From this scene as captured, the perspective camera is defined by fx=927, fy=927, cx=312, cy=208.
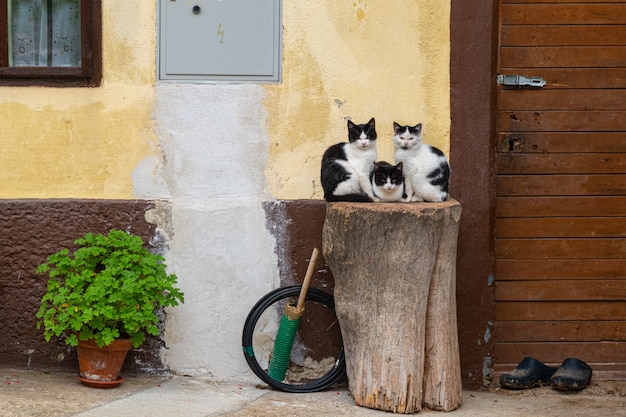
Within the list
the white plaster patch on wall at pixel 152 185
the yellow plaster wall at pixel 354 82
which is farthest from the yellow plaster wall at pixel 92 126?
the yellow plaster wall at pixel 354 82

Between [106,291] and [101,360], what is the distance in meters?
0.38

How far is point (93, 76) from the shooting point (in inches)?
193

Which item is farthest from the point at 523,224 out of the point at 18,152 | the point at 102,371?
the point at 18,152

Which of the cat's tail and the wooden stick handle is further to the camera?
the wooden stick handle

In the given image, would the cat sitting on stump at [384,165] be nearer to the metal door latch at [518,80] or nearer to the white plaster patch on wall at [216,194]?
the white plaster patch on wall at [216,194]

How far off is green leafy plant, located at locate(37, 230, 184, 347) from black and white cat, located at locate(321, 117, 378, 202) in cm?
95

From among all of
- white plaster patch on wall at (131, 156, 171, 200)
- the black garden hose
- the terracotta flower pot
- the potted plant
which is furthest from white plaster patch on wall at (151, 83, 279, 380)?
the terracotta flower pot

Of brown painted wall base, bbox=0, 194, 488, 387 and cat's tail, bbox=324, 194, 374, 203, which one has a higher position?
cat's tail, bbox=324, 194, 374, 203

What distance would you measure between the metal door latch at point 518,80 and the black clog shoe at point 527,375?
1501mm

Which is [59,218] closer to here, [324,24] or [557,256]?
[324,24]

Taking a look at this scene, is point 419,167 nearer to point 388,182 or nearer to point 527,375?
point 388,182

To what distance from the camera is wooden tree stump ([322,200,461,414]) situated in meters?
4.36

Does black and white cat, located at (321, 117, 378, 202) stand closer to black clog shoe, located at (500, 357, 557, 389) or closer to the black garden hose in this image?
the black garden hose

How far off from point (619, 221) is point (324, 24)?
195cm
